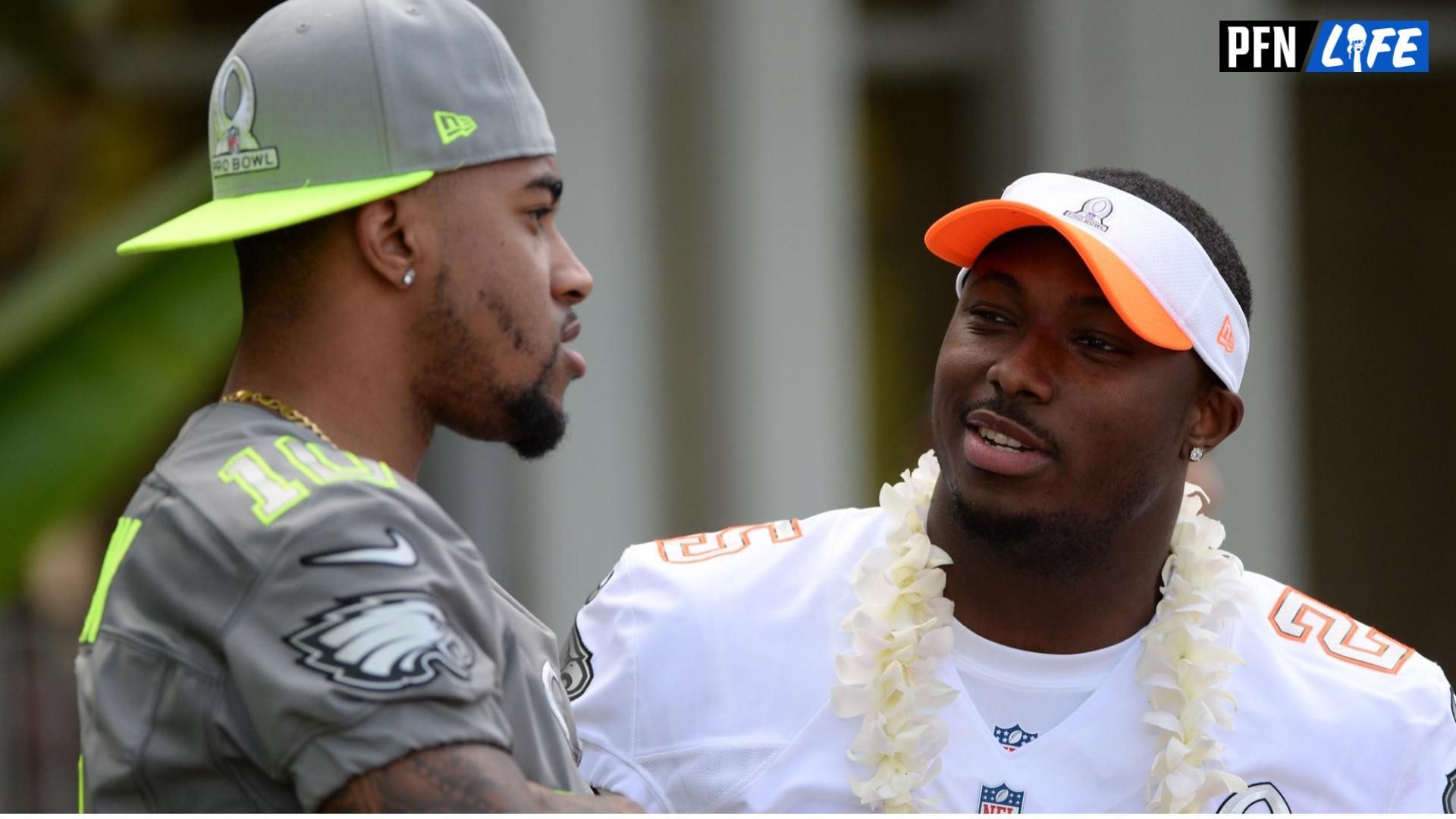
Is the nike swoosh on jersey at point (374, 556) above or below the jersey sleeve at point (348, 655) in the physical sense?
above

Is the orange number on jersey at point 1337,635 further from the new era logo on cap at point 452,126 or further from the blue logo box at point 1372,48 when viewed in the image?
the blue logo box at point 1372,48

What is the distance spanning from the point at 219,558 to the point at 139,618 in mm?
142

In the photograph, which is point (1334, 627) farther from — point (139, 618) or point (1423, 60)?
point (1423, 60)

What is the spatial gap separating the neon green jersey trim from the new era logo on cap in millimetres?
661

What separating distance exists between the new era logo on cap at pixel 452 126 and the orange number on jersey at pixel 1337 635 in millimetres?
2123

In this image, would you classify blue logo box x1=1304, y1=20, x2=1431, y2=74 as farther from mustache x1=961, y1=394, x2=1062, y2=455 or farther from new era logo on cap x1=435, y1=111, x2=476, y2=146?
new era logo on cap x1=435, y1=111, x2=476, y2=146

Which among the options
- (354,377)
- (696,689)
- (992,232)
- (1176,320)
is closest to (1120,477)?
(1176,320)

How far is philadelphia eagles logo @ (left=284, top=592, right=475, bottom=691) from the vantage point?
7.15 ft

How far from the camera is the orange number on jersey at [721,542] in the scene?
388cm

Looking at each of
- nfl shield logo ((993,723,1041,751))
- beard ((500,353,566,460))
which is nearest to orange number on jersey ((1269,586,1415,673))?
nfl shield logo ((993,723,1041,751))

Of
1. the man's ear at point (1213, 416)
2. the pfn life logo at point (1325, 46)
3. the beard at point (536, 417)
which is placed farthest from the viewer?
the pfn life logo at point (1325, 46)

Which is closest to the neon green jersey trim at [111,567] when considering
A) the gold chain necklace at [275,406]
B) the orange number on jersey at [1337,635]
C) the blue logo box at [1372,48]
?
the gold chain necklace at [275,406]

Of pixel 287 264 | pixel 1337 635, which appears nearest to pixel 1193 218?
pixel 1337 635

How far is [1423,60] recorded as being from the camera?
8.21 m
